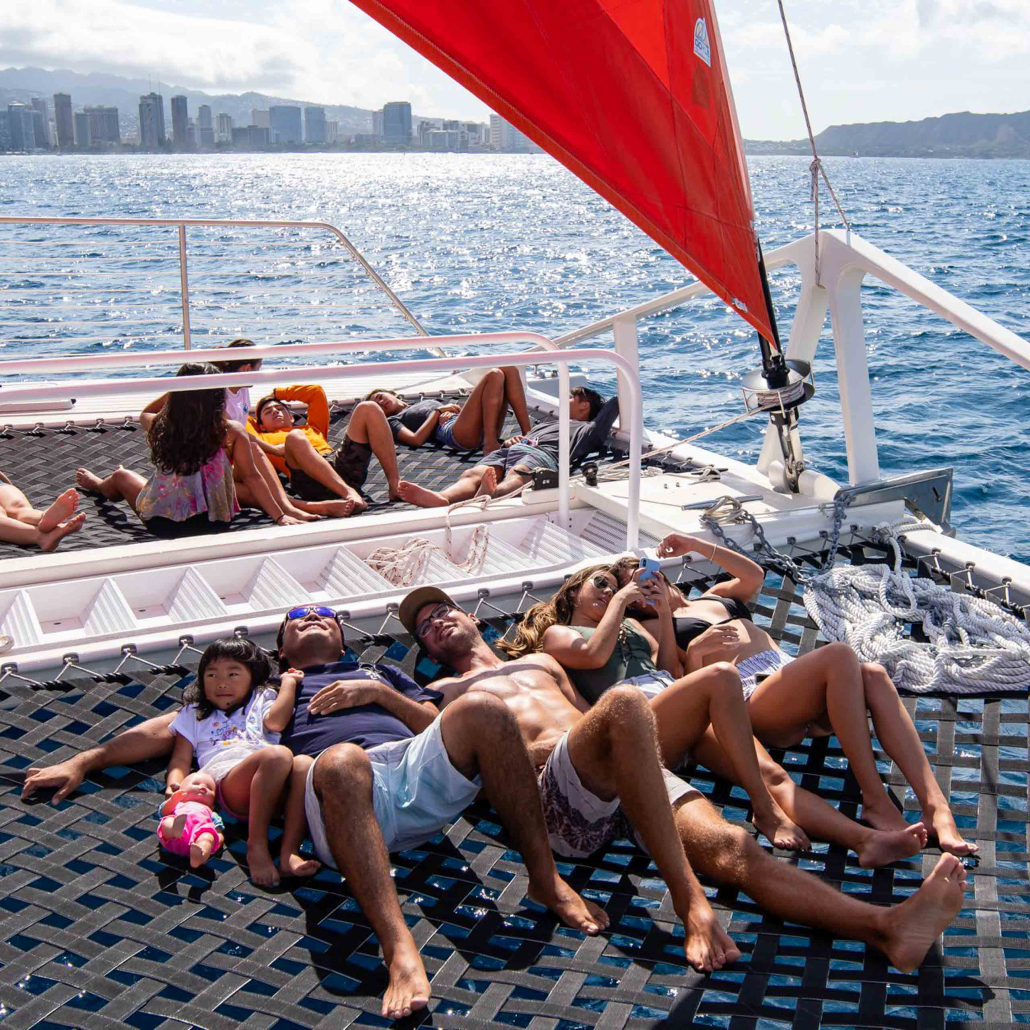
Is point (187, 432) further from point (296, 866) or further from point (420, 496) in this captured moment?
point (296, 866)

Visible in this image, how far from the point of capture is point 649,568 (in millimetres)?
3975

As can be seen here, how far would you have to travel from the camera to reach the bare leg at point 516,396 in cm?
659

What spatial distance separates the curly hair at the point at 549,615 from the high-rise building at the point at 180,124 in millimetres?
104304

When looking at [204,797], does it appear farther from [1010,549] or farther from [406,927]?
[1010,549]

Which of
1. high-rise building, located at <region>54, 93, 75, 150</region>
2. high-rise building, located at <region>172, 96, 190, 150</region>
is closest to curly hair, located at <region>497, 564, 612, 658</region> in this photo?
high-rise building, located at <region>54, 93, 75, 150</region>

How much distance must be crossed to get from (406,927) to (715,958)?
70cm

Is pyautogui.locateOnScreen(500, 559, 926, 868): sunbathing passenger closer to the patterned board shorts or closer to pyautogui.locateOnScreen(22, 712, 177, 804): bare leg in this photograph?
the patterned board shorts

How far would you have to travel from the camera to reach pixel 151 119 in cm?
9450

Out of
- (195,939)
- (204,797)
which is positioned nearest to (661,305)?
(204,797)

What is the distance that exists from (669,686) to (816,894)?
0.83 m

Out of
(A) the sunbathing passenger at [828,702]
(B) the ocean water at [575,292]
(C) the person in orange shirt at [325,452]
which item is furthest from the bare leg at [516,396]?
(A) the sunbathing passenger at [828,702]

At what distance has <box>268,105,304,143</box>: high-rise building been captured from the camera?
95000 mm

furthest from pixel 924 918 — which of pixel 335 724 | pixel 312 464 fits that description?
pixel 312 464

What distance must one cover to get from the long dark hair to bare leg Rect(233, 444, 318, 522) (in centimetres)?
23
